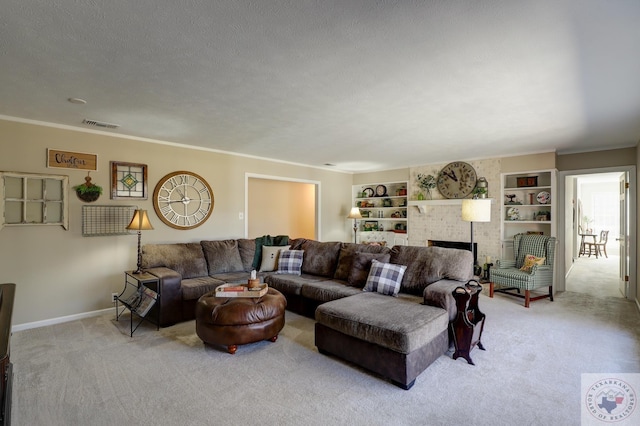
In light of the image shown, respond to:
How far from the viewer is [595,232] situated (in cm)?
1045

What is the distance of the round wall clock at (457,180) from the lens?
243 inches

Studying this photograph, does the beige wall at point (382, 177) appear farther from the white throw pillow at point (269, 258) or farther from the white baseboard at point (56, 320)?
the white baseboard at point (56, 320)

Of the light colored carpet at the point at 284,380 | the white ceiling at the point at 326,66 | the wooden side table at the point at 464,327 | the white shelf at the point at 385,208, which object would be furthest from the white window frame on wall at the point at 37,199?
the white shelf at the point at 385,208

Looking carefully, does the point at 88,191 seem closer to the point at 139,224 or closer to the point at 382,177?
the point at 139,224

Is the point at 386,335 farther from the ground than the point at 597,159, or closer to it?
closer to it

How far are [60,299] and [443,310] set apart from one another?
4.46 metres

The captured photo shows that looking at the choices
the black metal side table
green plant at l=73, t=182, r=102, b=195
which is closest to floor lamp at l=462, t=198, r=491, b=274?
the black metal side table

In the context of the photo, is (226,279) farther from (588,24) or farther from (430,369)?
(588,24)

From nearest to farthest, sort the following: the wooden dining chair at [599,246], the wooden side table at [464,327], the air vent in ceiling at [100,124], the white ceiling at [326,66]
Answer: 1. the white ceiling at [326,66]
2. the wooden side table at [464,327]
3. the air vent in ceiling at [100,124]
4. the wooden dining chair at [599,246]

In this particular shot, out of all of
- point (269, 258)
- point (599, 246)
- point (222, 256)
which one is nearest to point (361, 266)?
point (269, 258)

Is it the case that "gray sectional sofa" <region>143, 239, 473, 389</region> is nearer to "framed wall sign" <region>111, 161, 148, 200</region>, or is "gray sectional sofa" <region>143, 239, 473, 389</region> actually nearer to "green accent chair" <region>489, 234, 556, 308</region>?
"framed wall sign" <region>111, 161, 148, 200</region>

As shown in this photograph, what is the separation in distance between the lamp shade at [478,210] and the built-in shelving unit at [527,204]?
100 inches
